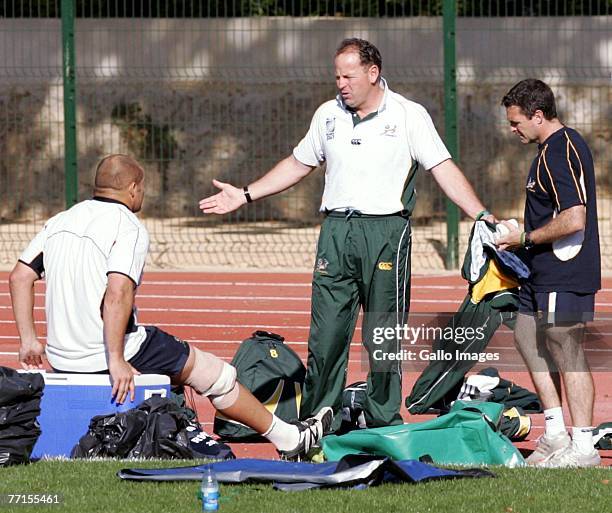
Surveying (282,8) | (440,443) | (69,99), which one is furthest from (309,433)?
(282,8)

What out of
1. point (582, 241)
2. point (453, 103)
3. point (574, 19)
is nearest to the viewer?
point (582, 241)

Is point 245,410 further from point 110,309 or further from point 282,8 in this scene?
point 282,8

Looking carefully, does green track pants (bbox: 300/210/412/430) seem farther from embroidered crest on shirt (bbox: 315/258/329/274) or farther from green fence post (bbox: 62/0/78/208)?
green fence post (bbox: 62/0/78/208)

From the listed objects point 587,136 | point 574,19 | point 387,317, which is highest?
point 574,19

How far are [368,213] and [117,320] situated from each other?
5.10 feet

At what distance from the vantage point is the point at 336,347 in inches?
290

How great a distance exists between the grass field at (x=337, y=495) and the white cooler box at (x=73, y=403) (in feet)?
1.88

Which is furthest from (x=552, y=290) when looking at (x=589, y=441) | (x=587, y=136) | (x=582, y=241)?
(x=587, y=136)

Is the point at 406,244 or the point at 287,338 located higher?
the point at 406,244

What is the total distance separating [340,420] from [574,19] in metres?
12.7

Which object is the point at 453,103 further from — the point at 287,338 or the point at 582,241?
the point at 582,241

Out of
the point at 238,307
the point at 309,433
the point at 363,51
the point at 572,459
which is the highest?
the point at 363,51

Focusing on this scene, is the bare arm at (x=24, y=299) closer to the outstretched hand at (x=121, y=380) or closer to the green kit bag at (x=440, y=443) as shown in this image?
the outstretched hand at (x=121, y=380)

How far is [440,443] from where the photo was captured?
21.5ft
